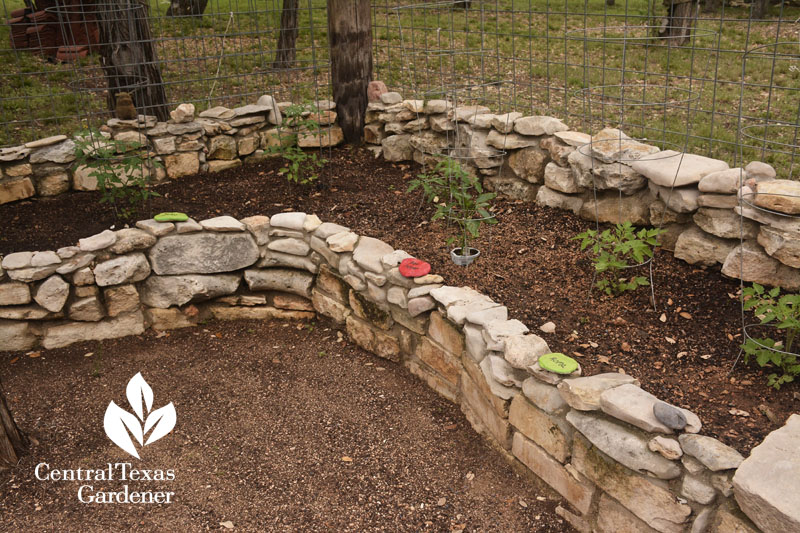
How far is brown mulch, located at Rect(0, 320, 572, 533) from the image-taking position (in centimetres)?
312

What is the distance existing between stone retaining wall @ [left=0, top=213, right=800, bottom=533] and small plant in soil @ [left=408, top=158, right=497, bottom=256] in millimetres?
424

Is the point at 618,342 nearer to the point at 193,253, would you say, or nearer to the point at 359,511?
the point at 359,511

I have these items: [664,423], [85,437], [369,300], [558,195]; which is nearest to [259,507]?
[85,437]

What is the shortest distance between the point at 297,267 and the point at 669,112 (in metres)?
3.97

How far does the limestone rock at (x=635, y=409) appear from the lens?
2.57 meters

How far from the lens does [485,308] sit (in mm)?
3562

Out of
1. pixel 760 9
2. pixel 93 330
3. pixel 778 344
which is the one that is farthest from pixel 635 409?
pixel 760 9

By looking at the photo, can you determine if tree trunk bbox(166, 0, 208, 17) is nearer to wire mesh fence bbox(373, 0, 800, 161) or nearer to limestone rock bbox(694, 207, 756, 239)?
wire mesh fence bbox(373, 0, 800, 161)

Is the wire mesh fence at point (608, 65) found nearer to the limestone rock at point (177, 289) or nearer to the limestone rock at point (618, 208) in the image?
the limestone rock at point (618, 208)

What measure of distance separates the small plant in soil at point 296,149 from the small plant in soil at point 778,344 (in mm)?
3319

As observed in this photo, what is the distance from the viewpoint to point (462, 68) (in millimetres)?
8094

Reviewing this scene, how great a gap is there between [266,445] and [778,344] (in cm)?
256

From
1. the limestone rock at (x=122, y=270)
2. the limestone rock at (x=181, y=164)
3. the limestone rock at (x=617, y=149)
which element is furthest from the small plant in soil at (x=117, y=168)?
the limestone rock at (x=617, y=149)

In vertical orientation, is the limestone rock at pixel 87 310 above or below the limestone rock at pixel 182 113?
below
